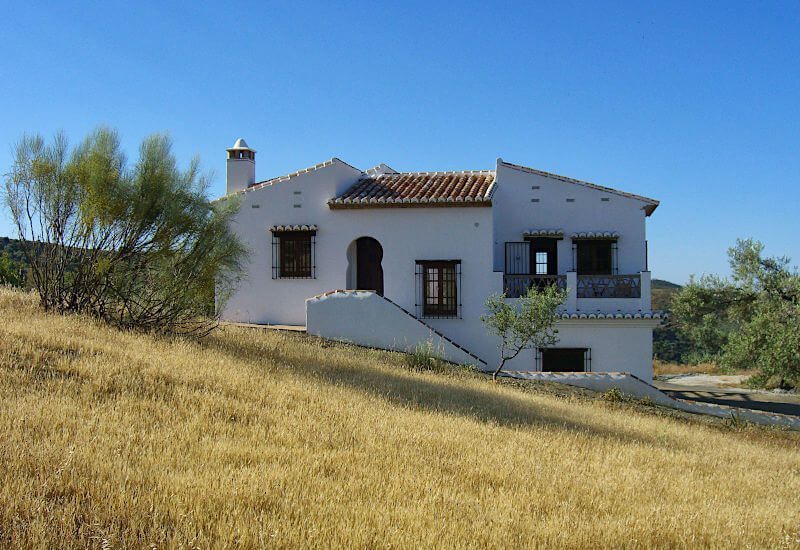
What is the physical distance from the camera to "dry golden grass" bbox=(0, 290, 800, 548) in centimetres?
491

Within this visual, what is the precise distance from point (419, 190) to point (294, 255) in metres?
4.07

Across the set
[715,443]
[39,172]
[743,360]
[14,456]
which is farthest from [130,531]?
[743,360]

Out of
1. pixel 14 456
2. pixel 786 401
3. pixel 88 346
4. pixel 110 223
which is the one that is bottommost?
pixel 786 401

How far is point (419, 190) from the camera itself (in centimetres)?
2114

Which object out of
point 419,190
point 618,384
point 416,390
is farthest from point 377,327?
point 416,390

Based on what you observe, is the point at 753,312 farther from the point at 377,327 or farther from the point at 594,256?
the point at 377,327

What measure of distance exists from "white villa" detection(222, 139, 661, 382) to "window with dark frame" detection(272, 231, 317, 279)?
0.03 m

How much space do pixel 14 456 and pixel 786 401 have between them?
22648 mm

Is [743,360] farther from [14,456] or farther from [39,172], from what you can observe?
[14,456]

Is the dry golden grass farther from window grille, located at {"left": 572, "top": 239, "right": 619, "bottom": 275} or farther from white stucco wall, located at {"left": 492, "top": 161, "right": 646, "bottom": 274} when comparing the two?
white stucco wall, located at {"left": 492, "top": 161, "right": 646, "bottom": 274}

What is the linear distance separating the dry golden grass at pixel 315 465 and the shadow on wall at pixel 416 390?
3.3 inches

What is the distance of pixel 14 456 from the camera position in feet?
18.0

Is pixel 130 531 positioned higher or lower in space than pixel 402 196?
lower

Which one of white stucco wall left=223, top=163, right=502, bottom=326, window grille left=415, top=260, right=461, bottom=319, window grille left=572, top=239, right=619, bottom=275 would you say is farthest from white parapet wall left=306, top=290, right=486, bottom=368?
window grille left=572, top=239, right=619, bottom=275
